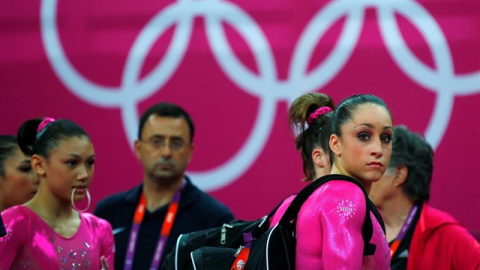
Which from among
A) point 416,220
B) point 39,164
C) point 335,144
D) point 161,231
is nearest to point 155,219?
point 161,231

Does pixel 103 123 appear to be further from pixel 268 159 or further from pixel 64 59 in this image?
pixel 268 159

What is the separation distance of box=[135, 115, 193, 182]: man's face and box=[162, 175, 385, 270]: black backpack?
1.71 metres

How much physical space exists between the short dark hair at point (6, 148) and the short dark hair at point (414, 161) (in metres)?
2.19

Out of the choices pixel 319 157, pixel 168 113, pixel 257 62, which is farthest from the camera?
pixel 257 62

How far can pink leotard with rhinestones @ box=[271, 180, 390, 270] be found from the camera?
3.09m

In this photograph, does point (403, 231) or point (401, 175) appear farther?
point (401, 175)

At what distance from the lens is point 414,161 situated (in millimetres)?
5191

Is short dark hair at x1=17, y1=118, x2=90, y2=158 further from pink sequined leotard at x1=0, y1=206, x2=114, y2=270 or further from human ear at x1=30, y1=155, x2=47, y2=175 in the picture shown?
pink sequined leotard at x1=0, y1=206, x2=114, y2=270

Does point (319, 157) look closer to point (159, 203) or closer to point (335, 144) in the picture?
point (335, 144)

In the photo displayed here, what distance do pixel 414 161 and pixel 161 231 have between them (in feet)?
5.30

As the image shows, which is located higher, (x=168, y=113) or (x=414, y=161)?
(x=168, y=113)

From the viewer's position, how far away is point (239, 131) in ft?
21.5

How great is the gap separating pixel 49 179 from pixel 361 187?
174 cm

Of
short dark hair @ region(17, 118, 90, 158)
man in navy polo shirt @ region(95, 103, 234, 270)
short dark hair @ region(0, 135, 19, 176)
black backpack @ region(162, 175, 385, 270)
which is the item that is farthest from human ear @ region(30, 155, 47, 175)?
man in navy polo shirt @ region(95, 103, 234, 270)
